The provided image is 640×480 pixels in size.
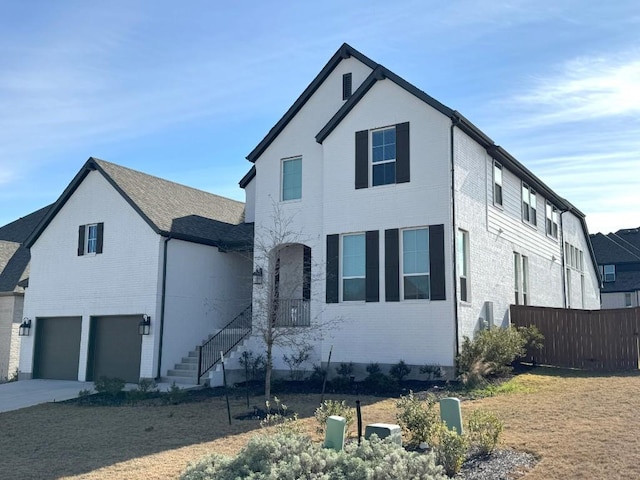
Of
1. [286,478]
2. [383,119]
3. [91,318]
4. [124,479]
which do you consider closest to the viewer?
[286,478]

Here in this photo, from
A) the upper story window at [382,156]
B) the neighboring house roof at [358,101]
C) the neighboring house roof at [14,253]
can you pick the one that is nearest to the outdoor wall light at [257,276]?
the neighboring house roof at [358,101]

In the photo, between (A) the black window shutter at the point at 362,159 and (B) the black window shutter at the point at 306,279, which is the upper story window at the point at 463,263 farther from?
(B) the black window shutter at the point at 306,279

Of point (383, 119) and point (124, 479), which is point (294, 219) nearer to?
point (383, 119)

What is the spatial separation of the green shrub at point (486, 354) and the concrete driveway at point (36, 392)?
429 inches

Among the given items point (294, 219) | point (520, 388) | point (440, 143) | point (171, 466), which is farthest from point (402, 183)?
point (171, 466)

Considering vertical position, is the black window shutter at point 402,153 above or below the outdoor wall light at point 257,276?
above

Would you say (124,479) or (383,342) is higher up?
(383,342)

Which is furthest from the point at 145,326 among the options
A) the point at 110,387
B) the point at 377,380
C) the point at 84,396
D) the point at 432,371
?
the point at 432,371

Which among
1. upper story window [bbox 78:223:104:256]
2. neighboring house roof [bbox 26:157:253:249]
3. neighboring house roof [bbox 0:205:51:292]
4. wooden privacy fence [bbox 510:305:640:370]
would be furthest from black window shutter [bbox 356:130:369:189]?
neighboring house roof [bbox 0:205:51:292]

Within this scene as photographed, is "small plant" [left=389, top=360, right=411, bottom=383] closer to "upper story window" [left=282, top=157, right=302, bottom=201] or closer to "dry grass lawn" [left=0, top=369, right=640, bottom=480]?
"dry grass lawn" [left=0, top=369, right=640, bottom=480]

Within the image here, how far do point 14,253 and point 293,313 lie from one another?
51.1 feet

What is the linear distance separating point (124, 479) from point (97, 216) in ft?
47.4

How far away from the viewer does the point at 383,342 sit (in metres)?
16.5

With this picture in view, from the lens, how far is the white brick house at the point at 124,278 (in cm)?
1969
